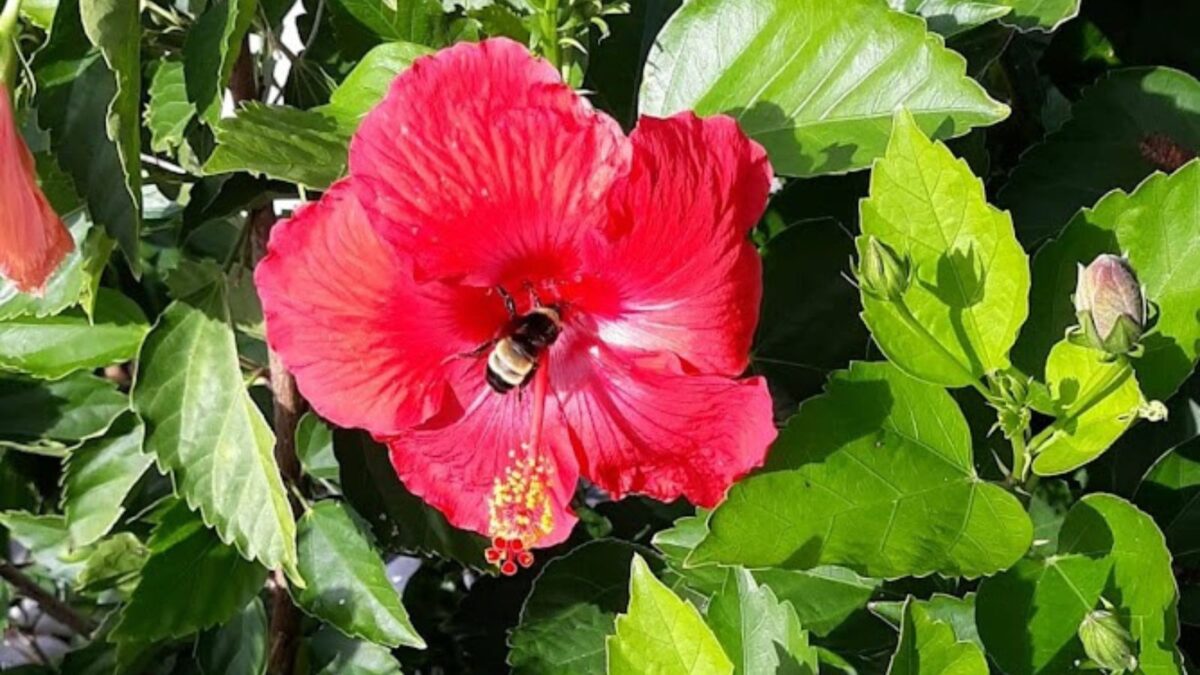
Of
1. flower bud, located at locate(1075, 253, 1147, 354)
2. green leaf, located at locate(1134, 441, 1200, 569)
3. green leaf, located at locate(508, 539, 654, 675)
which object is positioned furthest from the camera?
green leaf, located at locate(508, 539, 654, 675)

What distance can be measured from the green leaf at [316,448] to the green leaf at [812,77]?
0.38 metres

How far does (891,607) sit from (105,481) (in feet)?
2.03

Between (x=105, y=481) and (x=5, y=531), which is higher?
(x=105, y=481)

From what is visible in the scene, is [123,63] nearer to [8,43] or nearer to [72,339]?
[8,43]

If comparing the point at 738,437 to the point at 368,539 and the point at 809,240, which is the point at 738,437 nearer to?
the point at 809,240

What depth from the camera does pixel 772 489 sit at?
75 cm

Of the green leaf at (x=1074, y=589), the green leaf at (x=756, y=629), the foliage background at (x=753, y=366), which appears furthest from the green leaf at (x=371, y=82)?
the green leaf at (x=1074, y=589)

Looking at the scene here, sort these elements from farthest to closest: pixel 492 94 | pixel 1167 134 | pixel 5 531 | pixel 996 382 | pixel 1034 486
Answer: pixel 5 531, pixel 1167 134, pixel 1034 486, pixel 996 382, pixel 492 94

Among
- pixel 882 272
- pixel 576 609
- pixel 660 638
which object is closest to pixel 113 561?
pixel 576 609

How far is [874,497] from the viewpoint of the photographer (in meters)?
Answer: 0.77

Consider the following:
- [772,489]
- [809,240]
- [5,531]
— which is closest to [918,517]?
A: [772,489]

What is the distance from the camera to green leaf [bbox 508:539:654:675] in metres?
1.01

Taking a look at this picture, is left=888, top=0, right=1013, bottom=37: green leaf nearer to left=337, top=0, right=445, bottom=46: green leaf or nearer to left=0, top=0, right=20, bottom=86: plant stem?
left=337, top=0, right=445, bottom=46: green leaf

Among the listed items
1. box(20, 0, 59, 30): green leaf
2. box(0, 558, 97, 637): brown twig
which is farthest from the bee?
box(0, 558, 97, 637): brown twig
